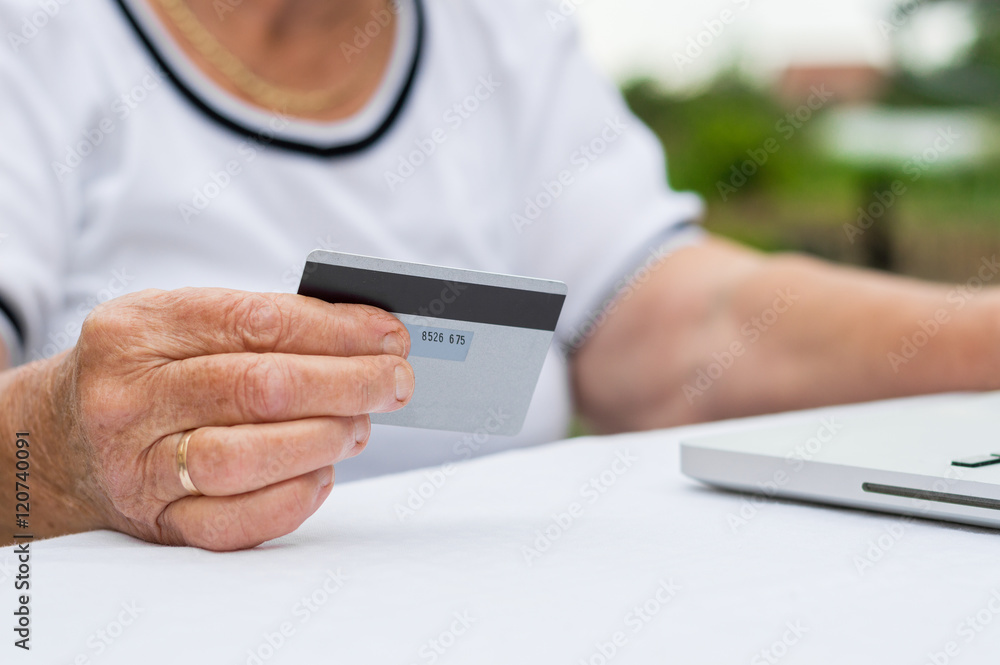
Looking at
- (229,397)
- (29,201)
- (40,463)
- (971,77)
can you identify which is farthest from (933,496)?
(971,77)

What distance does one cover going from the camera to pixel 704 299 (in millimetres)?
1101

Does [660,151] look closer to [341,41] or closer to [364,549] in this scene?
[341,41]

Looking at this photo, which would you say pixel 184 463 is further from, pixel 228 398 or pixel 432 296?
pixel 432 296

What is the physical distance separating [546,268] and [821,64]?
148 inches

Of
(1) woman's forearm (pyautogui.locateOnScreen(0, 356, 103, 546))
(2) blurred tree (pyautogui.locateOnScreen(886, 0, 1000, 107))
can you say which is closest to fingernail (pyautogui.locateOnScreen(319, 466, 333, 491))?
(1) woman's forearm (pyautogui.locateOnScreen(0, 356, 103, 546))

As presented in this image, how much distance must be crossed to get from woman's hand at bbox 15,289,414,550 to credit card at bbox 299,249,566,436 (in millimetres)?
13

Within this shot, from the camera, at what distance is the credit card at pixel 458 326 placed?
1.46 feet

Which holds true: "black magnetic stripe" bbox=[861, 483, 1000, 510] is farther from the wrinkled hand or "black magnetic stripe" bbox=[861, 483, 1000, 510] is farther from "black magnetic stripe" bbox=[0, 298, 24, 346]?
"black magnetic stripe" bbox=[0, 298, 24, 346]

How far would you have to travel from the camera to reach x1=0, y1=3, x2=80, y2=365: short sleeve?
726mm

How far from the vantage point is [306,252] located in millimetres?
923

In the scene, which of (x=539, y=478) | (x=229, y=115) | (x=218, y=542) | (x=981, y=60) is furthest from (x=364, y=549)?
(x=981, y=60)

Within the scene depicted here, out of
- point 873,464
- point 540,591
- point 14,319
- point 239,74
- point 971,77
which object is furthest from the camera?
point 971,77

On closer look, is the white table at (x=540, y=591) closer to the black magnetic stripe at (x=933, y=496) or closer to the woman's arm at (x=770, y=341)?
the black magnetic stripe at (x=933, y=496)

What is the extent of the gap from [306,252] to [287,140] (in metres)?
0.11
